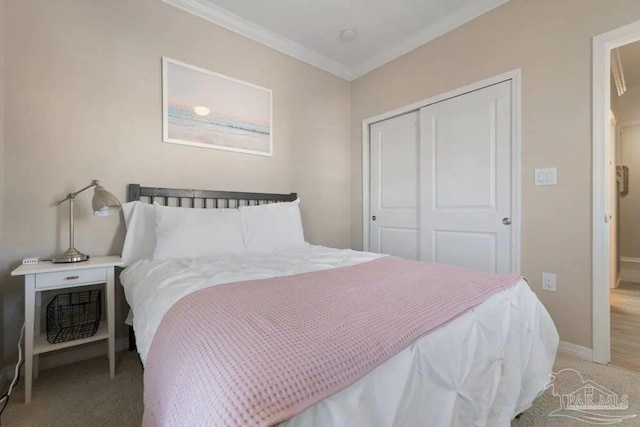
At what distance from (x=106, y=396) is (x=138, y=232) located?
0.99 meters

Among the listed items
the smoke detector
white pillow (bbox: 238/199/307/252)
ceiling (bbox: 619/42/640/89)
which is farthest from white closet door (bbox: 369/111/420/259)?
ceiling (bbox: 619/42/640/89)

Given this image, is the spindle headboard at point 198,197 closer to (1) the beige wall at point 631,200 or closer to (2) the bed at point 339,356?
(2) the bed at point 339,356

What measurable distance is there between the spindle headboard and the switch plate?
2.09 meters

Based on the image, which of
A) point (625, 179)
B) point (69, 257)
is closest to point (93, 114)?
point (69, 257)

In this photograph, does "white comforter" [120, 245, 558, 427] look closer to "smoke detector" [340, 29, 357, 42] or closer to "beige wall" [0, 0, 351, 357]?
"beige wall" [0, 0, 351, 357]

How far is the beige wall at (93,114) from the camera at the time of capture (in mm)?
1801

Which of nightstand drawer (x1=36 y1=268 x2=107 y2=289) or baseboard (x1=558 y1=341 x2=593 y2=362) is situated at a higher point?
nightstand drawer (x1=36 y1=268 x2=107 y2=289)

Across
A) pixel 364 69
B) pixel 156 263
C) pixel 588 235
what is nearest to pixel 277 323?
pixel 156 263

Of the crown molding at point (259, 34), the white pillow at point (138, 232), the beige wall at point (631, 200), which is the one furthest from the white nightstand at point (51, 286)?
the beige wall at point (631, 200)

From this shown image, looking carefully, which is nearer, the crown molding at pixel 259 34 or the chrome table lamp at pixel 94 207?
the chrome table lamp at pixel 94 207

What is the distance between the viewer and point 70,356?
1.95 meters

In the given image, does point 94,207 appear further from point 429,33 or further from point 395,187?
point 429,33

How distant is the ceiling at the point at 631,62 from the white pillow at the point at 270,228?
13.1 ft

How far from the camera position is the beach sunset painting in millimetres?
2367
